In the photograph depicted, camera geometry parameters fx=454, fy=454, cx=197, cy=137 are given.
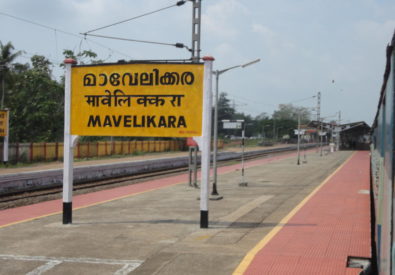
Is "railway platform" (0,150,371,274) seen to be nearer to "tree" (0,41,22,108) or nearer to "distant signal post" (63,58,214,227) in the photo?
"distant signal post" (63,58,214,227)

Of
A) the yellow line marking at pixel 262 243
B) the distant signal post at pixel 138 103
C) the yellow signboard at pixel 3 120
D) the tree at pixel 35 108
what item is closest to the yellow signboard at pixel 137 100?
the distant signal post at pixel 138 103

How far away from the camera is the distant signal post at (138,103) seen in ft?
34.9

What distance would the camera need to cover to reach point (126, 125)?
1114cm

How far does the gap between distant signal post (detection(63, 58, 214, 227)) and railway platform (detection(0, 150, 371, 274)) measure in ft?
3.78

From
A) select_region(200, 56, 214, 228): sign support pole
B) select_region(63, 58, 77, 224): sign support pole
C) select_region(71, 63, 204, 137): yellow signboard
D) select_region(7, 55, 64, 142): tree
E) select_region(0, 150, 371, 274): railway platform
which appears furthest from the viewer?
select_region(7, 55, 64, 142): tree

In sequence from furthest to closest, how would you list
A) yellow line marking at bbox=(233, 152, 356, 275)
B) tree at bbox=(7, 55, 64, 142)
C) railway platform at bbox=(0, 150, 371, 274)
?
tree at bbox=(7, 55, 64, 142)
railway platform at bbox=(0, 150, 371, 274)
yellow line marking at bbox=(233, 152, 356, 275)

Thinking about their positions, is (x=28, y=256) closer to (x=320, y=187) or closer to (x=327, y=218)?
(x=327, y=218)

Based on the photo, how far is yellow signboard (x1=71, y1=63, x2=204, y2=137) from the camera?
10734 millimetres

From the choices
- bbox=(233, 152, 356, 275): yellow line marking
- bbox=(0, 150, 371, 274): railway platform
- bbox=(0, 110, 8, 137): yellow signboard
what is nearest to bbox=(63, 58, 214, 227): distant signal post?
bbox=(0, 150, 371, 274): railway platform

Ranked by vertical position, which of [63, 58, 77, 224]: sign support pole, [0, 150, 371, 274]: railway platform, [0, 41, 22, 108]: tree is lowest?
[0, 150, 371, 274]: railway platform

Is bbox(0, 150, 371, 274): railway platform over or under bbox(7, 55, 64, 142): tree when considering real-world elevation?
under

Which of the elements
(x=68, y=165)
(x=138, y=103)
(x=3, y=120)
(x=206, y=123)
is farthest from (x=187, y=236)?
(x=3, y=120)

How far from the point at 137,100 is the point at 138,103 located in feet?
0.27

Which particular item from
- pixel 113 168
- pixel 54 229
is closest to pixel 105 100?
pixel 54 229
